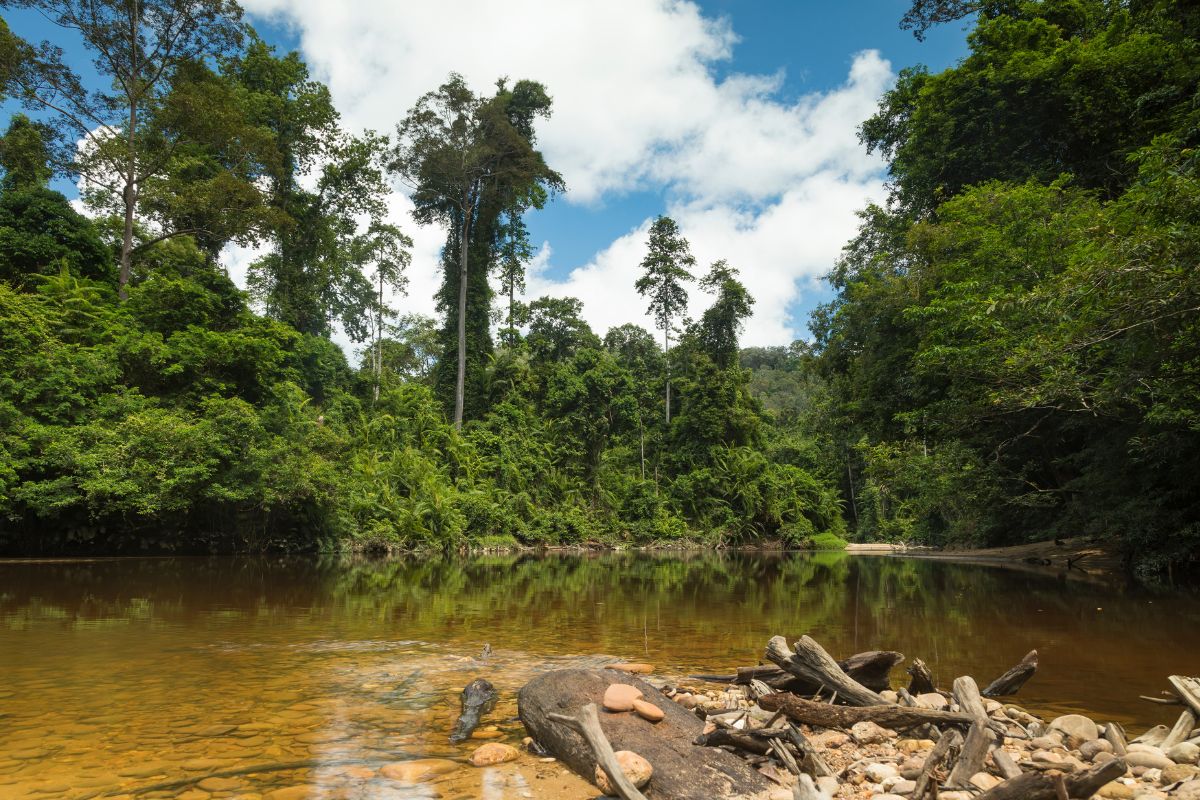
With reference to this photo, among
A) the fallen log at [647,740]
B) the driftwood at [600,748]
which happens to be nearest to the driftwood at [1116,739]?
the fallen log at [647,740]

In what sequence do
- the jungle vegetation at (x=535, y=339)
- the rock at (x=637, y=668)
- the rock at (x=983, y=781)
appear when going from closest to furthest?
the rock at (x=983, y=781) → the rock at (x=637, y=668) → the jungle vegetation at (x=535, y=339)

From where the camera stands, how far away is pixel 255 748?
12.7ft

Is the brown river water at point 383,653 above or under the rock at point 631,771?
under

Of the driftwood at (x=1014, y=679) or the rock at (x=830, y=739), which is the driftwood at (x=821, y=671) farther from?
the driftwood at (x=1014, y=679)

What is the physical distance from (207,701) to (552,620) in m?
4.82

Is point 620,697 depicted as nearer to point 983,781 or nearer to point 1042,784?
point 983,781

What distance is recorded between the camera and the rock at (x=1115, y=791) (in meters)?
2.94

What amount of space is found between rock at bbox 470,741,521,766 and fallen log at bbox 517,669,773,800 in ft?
0.70

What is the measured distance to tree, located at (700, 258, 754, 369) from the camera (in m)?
36.5

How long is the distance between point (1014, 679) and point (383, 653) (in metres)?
5.60

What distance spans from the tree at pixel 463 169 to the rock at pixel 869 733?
27829 mm

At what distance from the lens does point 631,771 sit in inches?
128

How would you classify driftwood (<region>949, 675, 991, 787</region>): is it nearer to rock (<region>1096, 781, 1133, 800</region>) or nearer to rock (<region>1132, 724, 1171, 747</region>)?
rock (<region>1096, 781, 1133, 800</region>)

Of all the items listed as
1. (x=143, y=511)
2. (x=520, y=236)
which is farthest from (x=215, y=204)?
(x=520, y=236)
